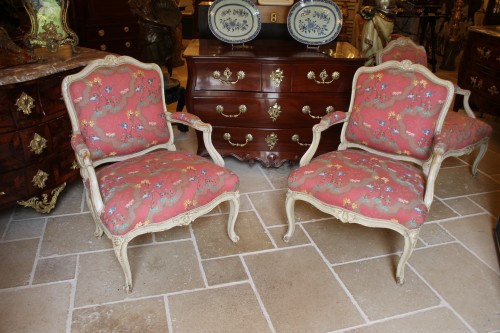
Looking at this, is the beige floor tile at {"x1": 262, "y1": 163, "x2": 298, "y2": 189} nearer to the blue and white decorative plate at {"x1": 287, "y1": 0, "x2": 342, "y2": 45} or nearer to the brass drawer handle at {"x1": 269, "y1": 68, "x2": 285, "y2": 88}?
the brass drawer handle at {"x1": 269, "y1": 68, "x2": 285, "y2": 88}

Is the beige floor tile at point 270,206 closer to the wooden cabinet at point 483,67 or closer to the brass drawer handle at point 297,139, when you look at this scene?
the brass drawer handle at point 297,139

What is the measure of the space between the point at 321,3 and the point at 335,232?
5.58 ft

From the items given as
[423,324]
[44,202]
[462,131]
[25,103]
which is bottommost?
[423,324]

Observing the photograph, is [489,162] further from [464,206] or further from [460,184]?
[464,206]

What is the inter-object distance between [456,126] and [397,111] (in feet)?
2.85

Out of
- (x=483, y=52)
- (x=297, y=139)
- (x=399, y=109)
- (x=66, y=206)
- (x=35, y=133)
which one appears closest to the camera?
(x=399, y=109)

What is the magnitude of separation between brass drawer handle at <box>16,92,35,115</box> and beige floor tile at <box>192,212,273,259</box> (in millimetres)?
1187

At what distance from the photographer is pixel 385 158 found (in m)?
2.39

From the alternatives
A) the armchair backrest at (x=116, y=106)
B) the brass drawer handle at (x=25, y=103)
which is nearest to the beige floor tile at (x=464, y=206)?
the armchair backrest at (x=116, y=106)

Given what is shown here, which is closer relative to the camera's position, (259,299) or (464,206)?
(259,299)

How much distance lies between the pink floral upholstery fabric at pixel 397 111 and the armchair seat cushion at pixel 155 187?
0.87 m

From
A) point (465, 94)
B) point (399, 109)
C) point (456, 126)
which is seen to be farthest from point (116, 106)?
point (465, 94)

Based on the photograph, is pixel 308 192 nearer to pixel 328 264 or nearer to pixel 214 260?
pixel 328 264

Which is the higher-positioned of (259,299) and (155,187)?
(155,187)
